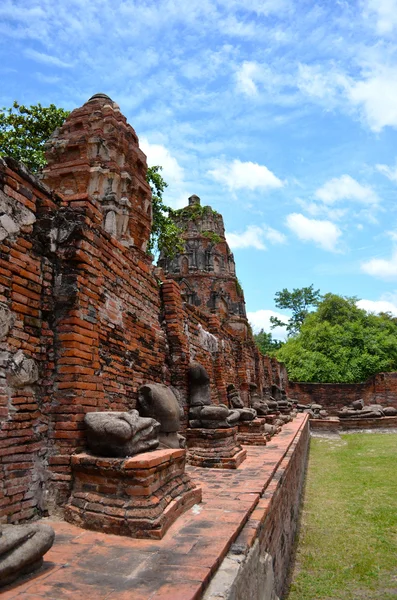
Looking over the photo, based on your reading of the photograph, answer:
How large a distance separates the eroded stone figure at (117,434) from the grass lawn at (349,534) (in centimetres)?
197

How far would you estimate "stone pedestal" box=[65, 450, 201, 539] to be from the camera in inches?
118

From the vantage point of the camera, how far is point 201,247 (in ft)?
111

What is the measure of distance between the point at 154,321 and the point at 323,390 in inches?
838

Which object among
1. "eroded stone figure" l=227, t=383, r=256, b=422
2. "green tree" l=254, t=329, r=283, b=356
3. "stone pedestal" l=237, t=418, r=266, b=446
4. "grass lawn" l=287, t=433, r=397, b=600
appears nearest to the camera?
"grass lawn" l=287, t=433, r=397, b=600

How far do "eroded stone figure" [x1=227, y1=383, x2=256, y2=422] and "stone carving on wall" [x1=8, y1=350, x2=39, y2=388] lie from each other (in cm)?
449

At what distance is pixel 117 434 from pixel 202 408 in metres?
3.19

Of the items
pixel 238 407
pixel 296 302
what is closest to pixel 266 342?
pixel 296 302

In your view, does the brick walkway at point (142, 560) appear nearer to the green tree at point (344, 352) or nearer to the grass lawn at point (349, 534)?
the grass lawn at point (349, 534)

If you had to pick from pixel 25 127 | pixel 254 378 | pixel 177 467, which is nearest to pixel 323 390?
pixel 254 378

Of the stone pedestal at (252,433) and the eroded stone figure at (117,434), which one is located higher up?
the eroded stone figure at (117,434)

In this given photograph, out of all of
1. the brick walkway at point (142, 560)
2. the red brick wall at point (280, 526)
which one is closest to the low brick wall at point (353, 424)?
the red brick wall at point (280, 526)

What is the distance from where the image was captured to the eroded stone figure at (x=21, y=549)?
219 cm

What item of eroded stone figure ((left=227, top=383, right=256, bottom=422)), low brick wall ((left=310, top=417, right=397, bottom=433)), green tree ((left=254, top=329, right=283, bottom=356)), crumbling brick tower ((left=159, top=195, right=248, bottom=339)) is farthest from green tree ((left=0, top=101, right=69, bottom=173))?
green tree ((left=254, top=329, right=283, bottom=356))

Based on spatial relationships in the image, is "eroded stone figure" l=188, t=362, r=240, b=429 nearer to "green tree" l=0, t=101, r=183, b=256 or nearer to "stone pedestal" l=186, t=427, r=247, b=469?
"stone pedestal" l=186, t=427, r=247, b=469
